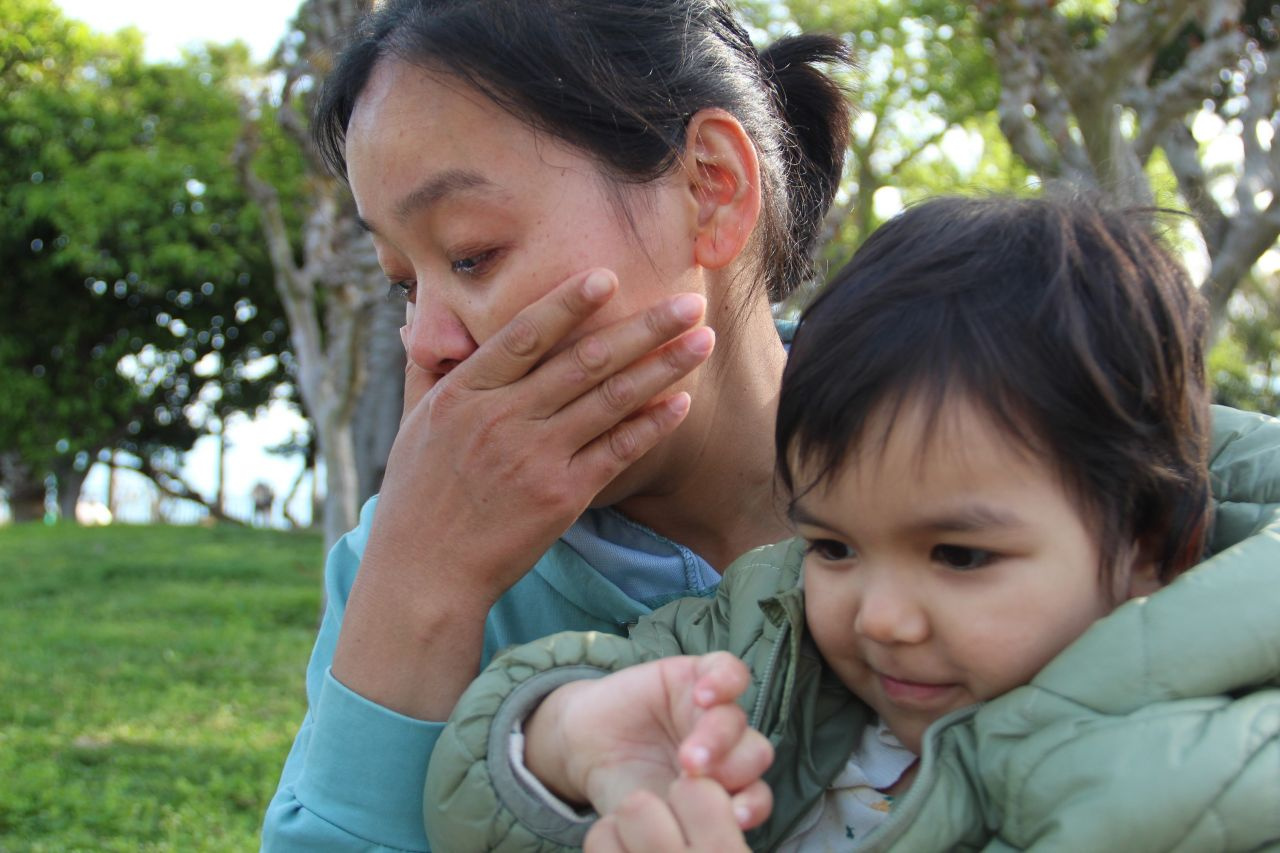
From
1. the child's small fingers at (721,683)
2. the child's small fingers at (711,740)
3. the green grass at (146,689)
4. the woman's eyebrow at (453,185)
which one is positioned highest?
the woman's eyebrow at (453,185)

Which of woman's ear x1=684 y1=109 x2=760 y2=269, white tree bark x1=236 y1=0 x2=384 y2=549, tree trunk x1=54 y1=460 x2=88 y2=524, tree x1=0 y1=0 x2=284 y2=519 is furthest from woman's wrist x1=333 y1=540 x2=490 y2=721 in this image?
tree trunk x1=54 y1=460 x2=88 y2=524

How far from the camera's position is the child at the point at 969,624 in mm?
1396

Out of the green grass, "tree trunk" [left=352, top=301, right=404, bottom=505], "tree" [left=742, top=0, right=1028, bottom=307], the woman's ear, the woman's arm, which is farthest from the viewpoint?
"tree" [left=742, top=0, right=1028, bottom=307]

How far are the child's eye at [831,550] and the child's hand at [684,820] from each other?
0.41 meters

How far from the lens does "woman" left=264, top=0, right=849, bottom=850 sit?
76.0 inches

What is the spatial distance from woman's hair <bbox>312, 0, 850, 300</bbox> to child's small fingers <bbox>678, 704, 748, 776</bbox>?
1.02 m

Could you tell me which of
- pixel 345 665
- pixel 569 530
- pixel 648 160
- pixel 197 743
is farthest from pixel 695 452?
pixel 197 743

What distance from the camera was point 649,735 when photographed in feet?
5.05

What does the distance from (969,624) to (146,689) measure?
7.42m

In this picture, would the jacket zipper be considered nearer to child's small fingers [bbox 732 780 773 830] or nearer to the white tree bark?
child's small fingers [bbox 732 780 773 830]

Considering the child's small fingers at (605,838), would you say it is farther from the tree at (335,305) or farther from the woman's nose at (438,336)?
the tree at (335,305)

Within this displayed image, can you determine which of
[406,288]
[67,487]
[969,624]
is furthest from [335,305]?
[67,487]

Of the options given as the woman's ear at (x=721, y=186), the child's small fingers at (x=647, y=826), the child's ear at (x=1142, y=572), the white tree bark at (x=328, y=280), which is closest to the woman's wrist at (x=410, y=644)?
the child's small fingers at (x=647, y=826)

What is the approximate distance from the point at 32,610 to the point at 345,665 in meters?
10.3
